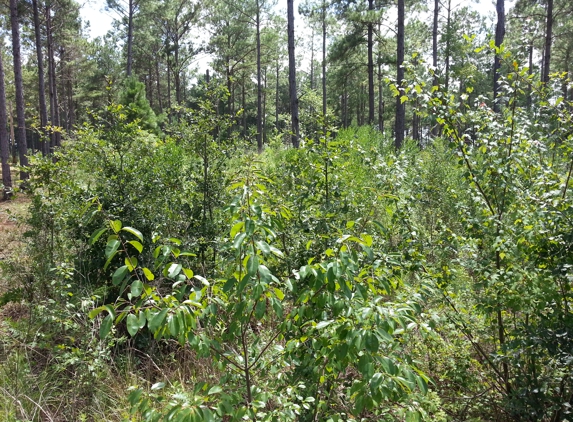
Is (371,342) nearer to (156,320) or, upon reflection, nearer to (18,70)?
(156,320)

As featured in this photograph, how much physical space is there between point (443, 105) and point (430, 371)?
1.73 m

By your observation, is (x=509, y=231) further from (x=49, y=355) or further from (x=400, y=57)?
(x=400, y=57)

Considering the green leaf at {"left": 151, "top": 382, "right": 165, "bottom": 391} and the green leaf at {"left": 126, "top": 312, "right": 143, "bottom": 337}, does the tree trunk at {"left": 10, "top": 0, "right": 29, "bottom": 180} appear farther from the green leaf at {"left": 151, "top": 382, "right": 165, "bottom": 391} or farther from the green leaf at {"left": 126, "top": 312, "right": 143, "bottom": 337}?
the green leaf at {"left": 126, "top": 312, "right": 143, "bottom": 337}

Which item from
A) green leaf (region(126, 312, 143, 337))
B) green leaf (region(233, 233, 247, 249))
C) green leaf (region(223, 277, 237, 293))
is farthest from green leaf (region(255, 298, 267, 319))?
green leaf (region(126, 312, 143, 337))

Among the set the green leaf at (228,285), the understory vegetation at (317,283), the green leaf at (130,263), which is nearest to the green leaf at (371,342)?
the understory vegetation at (317,283)

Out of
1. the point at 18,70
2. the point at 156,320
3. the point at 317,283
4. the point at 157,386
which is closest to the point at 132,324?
the point at 156,320

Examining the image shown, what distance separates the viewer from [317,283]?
1342 millimetres

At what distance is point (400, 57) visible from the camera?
413 inches

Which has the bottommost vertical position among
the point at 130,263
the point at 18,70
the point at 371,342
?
the point at 371,342

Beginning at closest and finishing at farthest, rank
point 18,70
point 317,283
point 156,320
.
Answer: point 156,320 → point 317,283 → point 18,70

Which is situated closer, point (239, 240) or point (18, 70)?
point (239, 240)

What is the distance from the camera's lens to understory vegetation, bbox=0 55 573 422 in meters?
1.29

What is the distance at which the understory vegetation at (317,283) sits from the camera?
4.24 feet

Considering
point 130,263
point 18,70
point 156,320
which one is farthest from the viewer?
point 18,70
